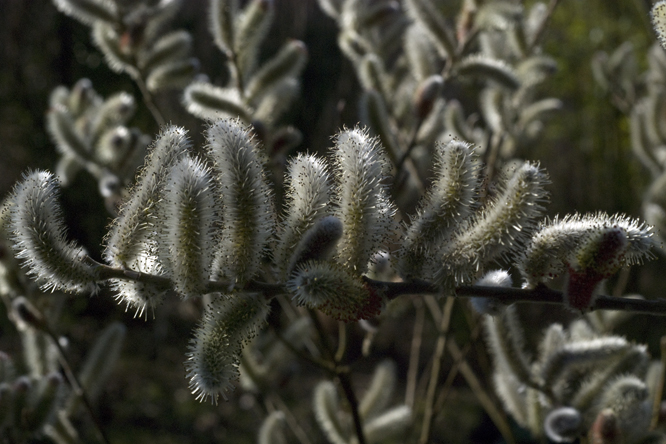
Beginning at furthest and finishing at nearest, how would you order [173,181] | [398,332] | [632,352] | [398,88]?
[398,332] → [398,88] → [632,352] → [173,181]

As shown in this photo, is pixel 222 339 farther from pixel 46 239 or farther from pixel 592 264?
pixel 592 264

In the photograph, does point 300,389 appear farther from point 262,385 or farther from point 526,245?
point 526,245

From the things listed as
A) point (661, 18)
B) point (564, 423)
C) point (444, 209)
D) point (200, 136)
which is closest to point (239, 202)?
point (444, 209)

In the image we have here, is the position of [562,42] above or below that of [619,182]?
above

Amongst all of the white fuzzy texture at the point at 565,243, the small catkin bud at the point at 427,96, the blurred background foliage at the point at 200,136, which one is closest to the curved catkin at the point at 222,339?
the white fuzzy texture at the point at 565,243

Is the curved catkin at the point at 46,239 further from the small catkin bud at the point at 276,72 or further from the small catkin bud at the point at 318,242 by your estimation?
the small catkin bud at the point at 276,72

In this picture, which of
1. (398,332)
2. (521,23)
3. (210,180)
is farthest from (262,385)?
(398,332)

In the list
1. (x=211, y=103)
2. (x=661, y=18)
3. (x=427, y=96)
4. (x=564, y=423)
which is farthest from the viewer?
(x=211, y=103)
